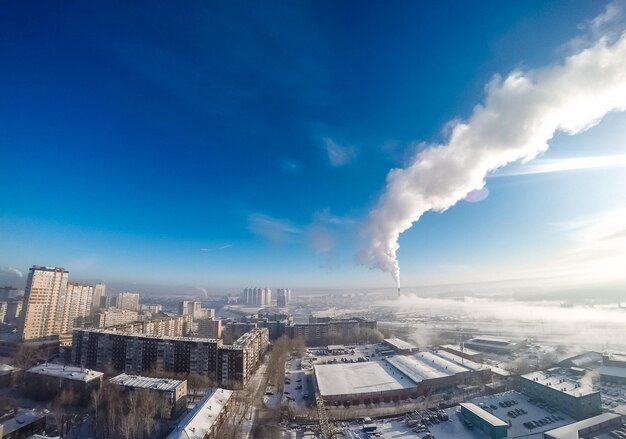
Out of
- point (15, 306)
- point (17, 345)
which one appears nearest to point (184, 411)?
point (17, 345)

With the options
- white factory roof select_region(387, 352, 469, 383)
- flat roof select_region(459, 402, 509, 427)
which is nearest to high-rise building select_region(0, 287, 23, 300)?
white factory roof select_region(387, 352, 469, 383)

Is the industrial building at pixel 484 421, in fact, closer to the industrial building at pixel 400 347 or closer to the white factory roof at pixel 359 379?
the white factory roof at pixel 359 379

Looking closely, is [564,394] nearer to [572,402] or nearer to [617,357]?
[572,402]

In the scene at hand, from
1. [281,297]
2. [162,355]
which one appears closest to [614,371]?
[162,355]

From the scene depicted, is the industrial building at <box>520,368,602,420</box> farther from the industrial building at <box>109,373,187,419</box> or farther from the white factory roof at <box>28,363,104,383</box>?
the white factory roof at <box>28,363,104,383</box>

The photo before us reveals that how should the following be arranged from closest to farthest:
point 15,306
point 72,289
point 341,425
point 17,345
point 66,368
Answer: point 341,425, point 66,368, point 17,345, point 72,289, point 15,306

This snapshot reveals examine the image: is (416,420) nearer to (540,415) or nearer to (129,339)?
(540,415)
